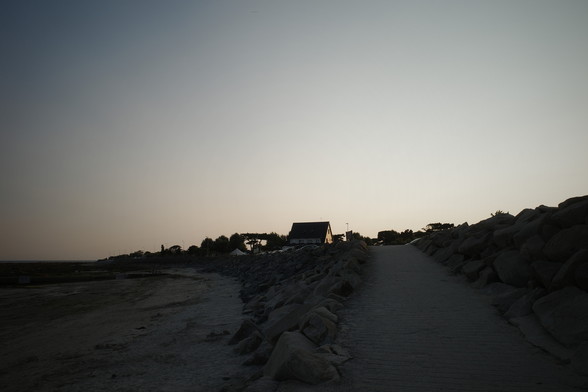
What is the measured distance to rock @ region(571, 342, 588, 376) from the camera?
4.47 meters

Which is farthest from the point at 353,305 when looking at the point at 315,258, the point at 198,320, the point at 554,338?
the point at 315,258

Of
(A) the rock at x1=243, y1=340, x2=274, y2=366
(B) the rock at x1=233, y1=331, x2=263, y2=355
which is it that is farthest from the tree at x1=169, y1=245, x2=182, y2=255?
(A) the rock at x1=243, y1=340, x2=274, y2=366

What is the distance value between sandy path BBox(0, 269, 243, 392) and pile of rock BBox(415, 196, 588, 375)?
236 inches

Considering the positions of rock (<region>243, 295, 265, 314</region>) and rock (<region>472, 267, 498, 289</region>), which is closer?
rock (<region>472, 267, 498, 289</region>)

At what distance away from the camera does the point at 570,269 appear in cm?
606

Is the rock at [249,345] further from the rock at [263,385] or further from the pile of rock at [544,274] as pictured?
the pile of rock at [544,274]

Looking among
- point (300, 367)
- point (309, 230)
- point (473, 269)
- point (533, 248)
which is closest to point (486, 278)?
point (473, 269)

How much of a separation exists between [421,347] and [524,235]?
4.84 metres

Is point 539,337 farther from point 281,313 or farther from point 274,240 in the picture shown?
point 274,240

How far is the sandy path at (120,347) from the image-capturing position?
24.0ft

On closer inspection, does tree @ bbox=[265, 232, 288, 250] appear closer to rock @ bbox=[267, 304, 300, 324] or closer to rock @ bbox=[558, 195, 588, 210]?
rock @ bbox=[267, 304, 300, 324]

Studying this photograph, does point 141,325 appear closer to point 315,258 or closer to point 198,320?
point 198,320

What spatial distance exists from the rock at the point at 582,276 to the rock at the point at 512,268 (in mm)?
1650

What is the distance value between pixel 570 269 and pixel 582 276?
0.28 meters
